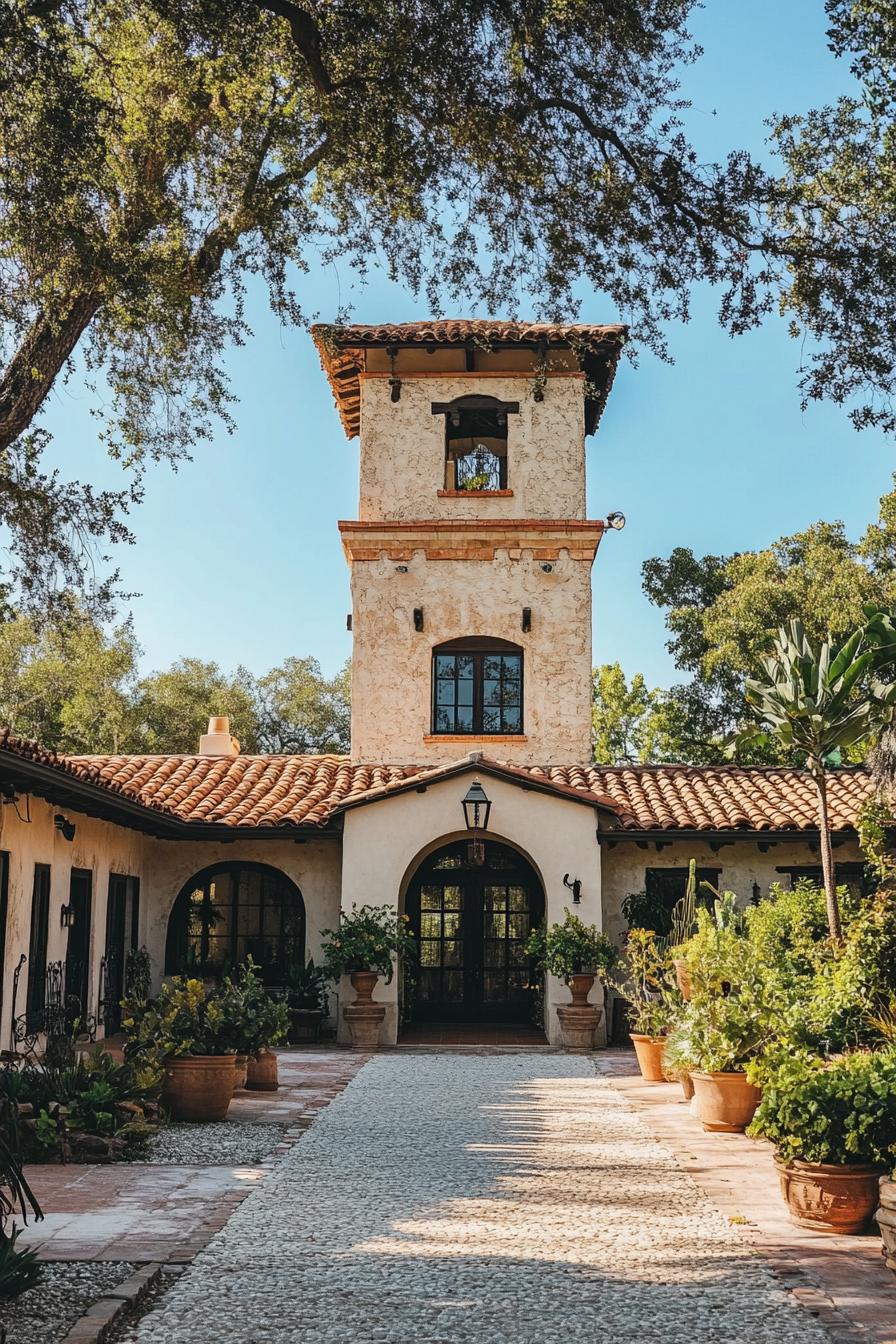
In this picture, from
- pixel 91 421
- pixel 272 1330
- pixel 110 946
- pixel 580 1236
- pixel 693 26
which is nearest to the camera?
pixel 272 1330

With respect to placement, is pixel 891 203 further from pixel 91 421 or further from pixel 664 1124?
pixel 664 1124

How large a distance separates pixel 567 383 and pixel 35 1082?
14658 mm

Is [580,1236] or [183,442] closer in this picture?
[580,1236]

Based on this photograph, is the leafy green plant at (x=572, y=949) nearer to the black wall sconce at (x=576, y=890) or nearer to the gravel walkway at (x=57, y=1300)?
the black wall sconce at (x=576, y=890)

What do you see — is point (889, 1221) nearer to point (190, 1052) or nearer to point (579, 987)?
point (190, 1052)

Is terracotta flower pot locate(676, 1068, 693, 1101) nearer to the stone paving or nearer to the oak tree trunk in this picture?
the stone paving

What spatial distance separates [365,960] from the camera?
16.2 meters

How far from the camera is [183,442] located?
348 inches

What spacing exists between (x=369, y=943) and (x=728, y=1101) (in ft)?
23.2

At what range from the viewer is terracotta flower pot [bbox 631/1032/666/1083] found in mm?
12977

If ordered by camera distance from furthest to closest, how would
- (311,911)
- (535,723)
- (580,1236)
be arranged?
1. (535,723)
2. (311,911)
3. (580,1236)

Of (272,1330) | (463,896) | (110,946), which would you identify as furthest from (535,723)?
(272,1330)

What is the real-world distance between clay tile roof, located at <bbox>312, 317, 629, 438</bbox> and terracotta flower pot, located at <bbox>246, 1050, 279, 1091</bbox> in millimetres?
9976

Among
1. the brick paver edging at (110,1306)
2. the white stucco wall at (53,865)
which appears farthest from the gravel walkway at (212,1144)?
the white stucco wall at (53,865)
